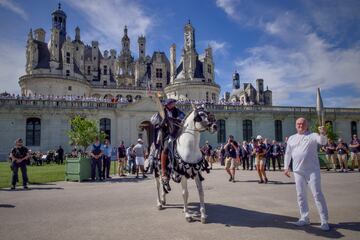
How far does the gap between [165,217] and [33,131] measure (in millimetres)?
34708

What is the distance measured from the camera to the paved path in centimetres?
518

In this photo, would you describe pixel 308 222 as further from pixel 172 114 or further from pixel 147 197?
pixel 147 197

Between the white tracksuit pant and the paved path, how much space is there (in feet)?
1.02

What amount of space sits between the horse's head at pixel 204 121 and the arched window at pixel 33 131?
34847mm

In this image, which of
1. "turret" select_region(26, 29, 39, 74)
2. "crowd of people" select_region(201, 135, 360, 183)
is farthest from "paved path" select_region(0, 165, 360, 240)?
"turret" select_region(26, 29, 39, 74)

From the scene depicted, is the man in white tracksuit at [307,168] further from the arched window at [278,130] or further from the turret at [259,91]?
the turret at [259,91]

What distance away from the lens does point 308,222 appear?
5.70 metres

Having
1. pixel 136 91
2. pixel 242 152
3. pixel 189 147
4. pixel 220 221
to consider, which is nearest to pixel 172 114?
pixel 189 147

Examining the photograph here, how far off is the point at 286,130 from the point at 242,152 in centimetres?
2484

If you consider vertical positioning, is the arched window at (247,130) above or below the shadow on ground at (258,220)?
above

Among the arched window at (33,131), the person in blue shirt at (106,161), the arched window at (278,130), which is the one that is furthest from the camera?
the arched window at (278,130)

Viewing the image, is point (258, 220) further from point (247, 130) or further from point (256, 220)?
point (247, 130)

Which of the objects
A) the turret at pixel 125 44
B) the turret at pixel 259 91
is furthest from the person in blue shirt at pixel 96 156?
the turret at pixel 259 91

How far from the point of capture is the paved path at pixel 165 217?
518cm
